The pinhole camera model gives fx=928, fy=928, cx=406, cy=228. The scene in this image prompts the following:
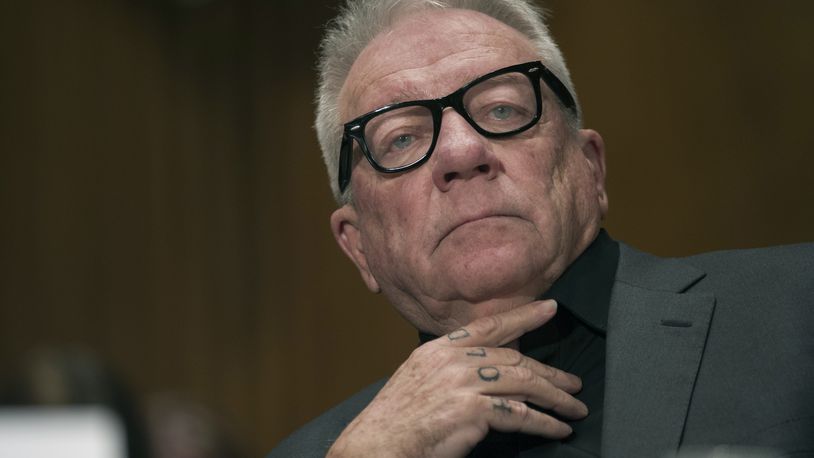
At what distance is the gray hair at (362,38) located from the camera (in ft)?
6.66

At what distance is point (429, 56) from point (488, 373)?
0.68m

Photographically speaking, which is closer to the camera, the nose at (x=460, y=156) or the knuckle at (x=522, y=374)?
the knuckle at (x=522, y=374)

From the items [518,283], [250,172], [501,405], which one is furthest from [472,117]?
[250,172]

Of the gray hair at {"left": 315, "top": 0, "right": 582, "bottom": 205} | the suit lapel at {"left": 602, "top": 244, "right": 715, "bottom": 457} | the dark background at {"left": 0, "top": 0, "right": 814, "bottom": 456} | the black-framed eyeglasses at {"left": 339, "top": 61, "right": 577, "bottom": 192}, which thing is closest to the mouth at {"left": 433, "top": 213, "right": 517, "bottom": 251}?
the black-framed eyeglasses at {"left": 339, "top": 61, "right": 577, "bottom": 192}

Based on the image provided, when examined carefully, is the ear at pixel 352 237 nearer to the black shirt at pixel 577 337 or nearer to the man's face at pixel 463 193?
the man's face at pixel 463 193

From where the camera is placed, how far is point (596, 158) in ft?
6.70

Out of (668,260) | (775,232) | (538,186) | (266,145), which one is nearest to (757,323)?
(668,260)

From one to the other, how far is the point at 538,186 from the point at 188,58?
6.61ft

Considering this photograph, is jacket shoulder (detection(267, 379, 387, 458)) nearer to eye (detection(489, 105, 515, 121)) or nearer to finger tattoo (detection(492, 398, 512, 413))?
finger tattoo (detection(492, 398, 512, 413))

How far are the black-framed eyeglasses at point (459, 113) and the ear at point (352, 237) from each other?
23 centimetres

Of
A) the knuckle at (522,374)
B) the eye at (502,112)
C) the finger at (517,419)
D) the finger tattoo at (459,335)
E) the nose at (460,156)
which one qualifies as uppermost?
the eye at (502,112)

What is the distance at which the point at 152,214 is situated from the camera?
10.4ft

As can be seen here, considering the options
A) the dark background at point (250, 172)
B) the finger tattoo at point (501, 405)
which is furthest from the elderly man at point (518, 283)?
the dark background at point (250, 172)

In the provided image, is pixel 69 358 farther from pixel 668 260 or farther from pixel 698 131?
pixel 698 131
